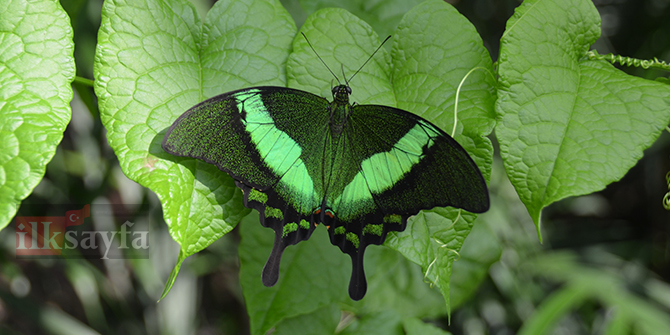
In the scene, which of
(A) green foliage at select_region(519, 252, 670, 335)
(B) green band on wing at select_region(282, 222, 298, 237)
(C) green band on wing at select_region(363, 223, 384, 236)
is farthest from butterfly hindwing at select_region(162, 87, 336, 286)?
(A) green foliage at select_region(519, 252, 670, 335)

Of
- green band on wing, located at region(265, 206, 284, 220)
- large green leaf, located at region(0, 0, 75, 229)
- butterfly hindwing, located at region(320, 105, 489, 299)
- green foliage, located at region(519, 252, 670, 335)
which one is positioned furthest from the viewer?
green foliage, located at region(519, 252, 670, 335)

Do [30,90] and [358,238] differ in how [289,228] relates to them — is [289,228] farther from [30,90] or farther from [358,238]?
[30,90]

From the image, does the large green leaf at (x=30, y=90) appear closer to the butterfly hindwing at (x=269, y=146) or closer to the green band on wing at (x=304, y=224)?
the butterfly hindwing at (x=269, y=146)

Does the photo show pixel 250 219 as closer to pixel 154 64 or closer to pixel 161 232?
pixel 154 64

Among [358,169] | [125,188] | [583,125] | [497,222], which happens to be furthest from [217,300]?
[583,125]

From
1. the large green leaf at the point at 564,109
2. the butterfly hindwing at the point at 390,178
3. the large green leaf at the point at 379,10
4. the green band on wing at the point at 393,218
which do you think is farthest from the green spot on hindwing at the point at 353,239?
the large green leaf at the point at 379,10

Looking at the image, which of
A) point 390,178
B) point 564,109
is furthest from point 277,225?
point 564,109

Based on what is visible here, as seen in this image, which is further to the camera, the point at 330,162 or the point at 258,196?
the point at 330,162

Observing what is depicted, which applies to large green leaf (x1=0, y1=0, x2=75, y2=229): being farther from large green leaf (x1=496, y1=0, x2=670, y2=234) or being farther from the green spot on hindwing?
large green leaf (x1=496, y1=0, x2=670, y2=234)
